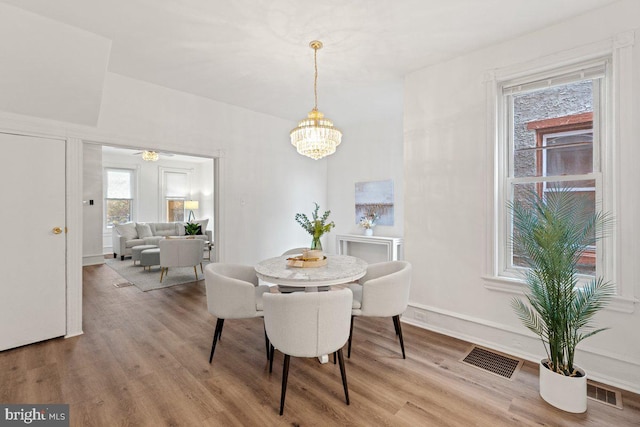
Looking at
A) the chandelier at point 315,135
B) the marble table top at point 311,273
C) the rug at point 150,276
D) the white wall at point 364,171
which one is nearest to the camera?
the marble table top at point 311,273

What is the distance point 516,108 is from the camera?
2.76 m

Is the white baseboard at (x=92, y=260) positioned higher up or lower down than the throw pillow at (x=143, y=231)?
lower down

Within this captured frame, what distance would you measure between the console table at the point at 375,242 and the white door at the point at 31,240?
3707 millimetres

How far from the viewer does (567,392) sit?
188 cm

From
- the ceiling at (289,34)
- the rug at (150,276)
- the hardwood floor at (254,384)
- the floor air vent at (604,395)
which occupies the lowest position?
the floor air vent at (604,395)

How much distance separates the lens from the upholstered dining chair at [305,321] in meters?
1.80

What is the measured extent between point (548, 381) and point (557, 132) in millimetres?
1968

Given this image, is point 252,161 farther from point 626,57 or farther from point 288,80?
point 626,57

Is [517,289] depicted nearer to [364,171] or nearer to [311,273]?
[311,273]

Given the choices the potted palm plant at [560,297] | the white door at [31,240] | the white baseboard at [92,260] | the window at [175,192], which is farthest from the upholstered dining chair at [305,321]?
the window at [175,192]

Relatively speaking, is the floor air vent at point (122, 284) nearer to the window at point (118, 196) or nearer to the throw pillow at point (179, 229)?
the throw pillow at point (179, 229)

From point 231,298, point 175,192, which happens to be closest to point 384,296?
point 231,298

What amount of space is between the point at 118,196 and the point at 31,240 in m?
6.19

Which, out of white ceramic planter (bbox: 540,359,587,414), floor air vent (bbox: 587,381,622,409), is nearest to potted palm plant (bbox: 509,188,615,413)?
white ceramic planter (bbox: 540,359,587,414)
